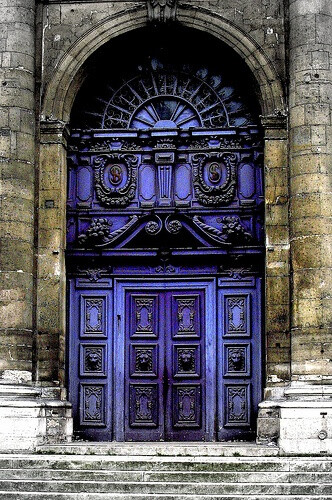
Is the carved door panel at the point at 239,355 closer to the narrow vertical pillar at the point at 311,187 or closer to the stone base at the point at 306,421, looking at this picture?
the narrow vertical pillar at the point at 311,187

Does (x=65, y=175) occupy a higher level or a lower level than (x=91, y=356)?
higher

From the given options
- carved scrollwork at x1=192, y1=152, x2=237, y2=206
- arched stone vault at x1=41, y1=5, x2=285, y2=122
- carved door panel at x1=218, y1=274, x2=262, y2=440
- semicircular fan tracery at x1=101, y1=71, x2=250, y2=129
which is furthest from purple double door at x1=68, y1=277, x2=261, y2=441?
arched stone vault at x1=41, y1=5, x2=285, y2=122

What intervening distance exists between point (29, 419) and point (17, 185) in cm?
309

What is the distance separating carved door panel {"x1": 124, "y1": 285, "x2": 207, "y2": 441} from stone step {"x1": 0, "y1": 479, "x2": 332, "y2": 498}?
3.06 metres

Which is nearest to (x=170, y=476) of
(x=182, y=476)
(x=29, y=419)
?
(x=182, y=476)

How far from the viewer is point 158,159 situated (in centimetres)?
1628

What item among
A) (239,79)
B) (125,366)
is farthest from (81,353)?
(239,79)

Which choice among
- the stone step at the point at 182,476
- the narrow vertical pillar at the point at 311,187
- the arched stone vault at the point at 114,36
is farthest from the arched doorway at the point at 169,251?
the stone step at the point at 182,476

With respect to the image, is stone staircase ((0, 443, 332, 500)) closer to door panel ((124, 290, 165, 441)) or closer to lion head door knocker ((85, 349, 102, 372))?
door panel ((124, 290, 165, 441))

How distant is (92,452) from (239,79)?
566cm

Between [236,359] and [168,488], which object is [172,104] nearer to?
[236,359]

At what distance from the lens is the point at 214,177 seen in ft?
53.3

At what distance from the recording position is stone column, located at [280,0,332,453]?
564 inches

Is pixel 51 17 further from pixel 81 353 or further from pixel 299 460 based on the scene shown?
pixel 299 460
